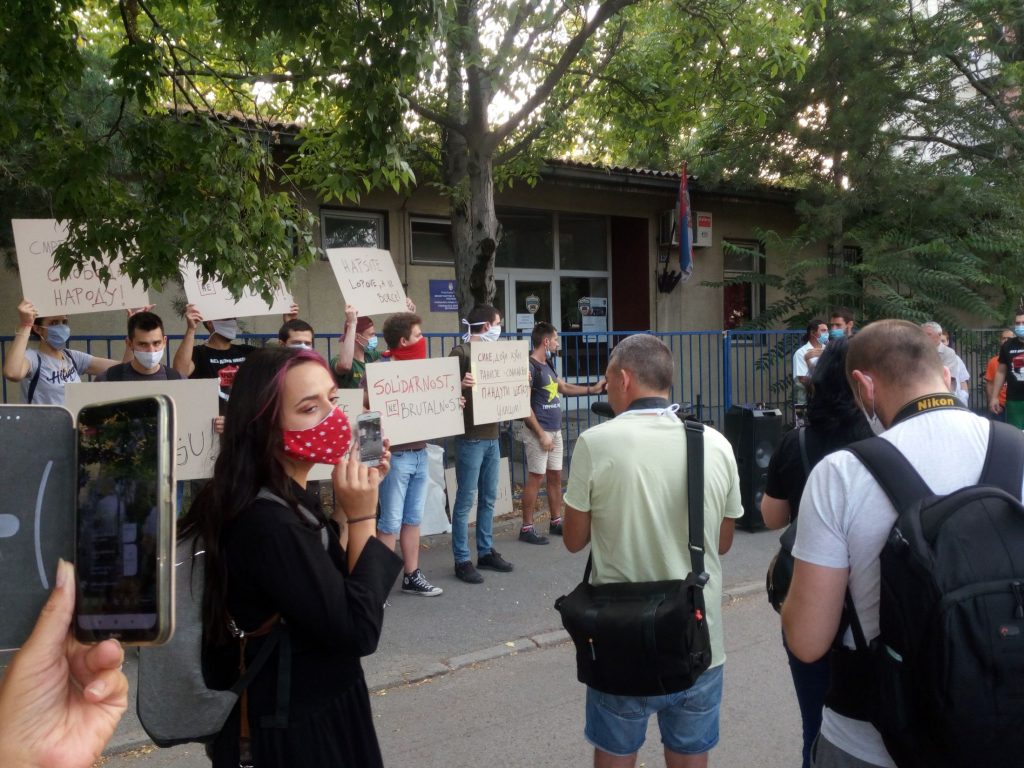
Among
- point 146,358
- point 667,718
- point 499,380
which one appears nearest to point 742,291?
point 499,380

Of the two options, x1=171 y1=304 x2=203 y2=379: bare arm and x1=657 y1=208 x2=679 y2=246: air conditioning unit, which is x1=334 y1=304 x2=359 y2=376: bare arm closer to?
x1=171 y1=304 x2=203 y2=379: bare arm

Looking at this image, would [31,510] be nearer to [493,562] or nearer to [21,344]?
[21,344]

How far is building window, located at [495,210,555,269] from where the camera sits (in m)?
13.0

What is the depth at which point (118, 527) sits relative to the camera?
1.05 metres

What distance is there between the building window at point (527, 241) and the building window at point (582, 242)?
25cm

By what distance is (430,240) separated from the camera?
1160 cm

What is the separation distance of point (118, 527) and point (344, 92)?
172 inches

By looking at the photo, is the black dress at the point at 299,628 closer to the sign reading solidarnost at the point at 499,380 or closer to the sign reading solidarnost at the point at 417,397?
the sign reading solidarnost at the point at 417,397

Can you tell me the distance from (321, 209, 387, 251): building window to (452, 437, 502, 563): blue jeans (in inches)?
208

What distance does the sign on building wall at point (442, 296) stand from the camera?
11.4 meters

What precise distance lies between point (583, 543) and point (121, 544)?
6.73 feet

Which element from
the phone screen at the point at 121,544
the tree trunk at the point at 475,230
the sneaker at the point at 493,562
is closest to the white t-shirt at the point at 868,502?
the phone screen at the point at 121,544

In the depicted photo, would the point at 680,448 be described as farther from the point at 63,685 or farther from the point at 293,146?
the point at 293,146

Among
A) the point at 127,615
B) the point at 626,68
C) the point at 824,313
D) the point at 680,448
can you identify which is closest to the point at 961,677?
the point at 680,448
